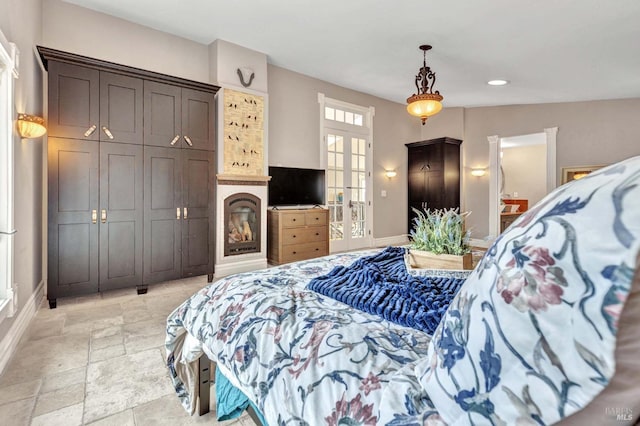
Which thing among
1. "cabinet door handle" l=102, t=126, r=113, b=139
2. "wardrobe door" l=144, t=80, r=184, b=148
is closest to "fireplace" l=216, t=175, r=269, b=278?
"wardrobe door" l=144, t=80, r=184, b=148

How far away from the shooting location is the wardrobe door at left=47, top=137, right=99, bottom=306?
9.94ft

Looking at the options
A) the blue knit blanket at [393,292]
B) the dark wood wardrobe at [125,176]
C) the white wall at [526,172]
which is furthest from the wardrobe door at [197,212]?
the white wall at [526,172]

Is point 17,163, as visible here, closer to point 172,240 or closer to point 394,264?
point 172,240

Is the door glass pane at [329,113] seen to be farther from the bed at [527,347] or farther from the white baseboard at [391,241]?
the bed at [527,347]

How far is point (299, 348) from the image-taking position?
0.95 metres

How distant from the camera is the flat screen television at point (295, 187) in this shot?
5.00m

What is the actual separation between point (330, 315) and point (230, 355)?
1.25ft

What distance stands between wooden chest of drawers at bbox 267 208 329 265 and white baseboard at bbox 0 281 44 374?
105 inches

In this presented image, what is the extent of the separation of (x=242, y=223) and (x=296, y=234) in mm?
841

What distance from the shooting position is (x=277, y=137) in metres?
5.18

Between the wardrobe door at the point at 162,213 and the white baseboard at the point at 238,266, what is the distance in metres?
0.60

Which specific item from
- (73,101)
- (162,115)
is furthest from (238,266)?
(73,101)

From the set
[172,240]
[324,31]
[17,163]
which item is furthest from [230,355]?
[324,31]

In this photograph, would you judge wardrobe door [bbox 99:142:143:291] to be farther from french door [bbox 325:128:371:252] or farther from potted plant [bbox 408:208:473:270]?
french door [bbox 325:128:371:252]
